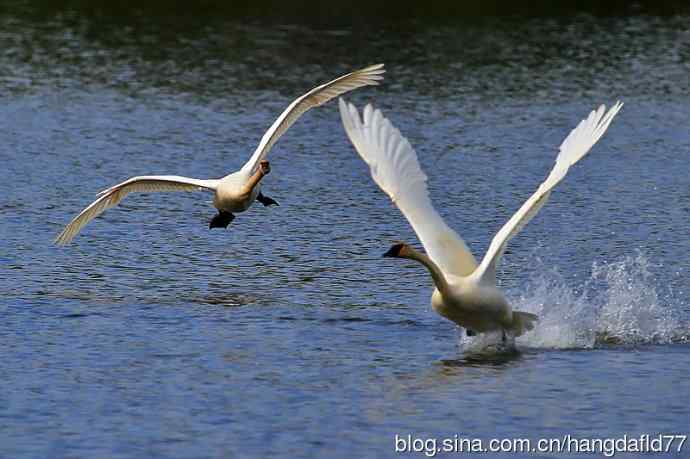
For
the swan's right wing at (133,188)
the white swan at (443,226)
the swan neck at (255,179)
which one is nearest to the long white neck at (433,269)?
the white swan at (443,226)

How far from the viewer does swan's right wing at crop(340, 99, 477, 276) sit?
14945mm

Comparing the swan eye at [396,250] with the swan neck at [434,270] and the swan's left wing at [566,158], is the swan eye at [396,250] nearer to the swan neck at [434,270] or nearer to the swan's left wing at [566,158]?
the swan neck at [434,270]

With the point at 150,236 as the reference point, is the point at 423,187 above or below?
above

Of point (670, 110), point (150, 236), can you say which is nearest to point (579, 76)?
point (670, 110)

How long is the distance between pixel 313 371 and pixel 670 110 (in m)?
17.3

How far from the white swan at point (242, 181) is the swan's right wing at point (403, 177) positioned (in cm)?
197

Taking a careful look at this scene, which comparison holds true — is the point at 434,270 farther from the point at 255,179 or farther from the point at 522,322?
the point at 255,179

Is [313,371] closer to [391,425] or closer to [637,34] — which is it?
[391,425]

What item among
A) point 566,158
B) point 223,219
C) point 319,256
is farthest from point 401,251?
point 319,256

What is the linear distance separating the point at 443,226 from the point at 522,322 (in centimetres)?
117

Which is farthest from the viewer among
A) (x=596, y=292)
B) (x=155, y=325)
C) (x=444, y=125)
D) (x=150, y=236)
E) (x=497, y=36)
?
(x=497, y=36)

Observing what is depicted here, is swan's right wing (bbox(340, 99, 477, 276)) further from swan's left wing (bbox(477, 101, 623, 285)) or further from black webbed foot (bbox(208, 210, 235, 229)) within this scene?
black webbed foot (bbox(208, 210, 235, 229))

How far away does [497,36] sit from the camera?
1556 inches

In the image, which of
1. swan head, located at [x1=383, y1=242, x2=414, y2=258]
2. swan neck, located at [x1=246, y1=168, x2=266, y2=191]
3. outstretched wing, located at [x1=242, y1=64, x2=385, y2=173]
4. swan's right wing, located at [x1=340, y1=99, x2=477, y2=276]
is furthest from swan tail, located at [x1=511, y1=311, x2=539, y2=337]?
swan neck, located at [x1=246, y1=168, x2=266, y2=191]
